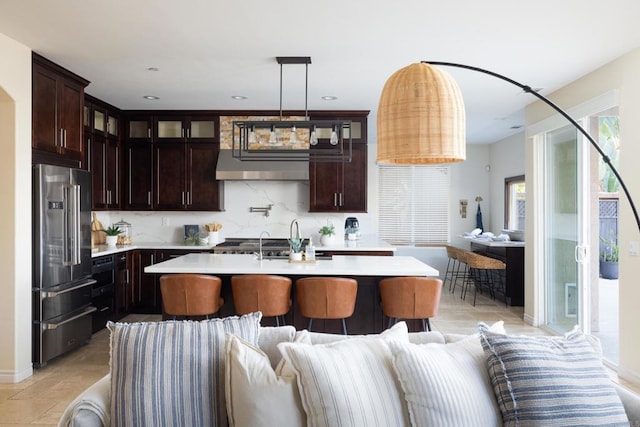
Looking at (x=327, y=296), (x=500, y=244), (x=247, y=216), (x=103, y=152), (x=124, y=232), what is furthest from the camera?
(x=500, y=244)

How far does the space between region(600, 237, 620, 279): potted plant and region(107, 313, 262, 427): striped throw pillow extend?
4.75 m

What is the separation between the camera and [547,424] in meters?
1.52

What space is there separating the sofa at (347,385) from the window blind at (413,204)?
7.04 m

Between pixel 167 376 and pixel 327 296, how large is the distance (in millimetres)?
1902

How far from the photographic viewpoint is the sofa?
1.55 metres

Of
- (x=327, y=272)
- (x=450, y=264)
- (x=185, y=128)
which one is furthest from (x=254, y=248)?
(x=450, y=264)

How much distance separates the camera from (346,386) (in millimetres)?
1556

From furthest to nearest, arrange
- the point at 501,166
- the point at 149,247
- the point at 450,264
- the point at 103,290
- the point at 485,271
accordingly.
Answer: the point at 450,264, the point at 501,166, the point at 485,271, the point at 149,247, the point at 103,290

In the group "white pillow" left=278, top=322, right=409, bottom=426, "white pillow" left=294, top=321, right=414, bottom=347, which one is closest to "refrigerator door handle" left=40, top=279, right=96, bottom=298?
"white pillow" left=294, top=321, right=414, bottom=347

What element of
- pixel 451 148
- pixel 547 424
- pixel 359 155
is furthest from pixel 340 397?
pixel 359 155

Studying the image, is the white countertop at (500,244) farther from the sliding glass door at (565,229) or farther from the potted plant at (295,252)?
the potted plant at (295,252)

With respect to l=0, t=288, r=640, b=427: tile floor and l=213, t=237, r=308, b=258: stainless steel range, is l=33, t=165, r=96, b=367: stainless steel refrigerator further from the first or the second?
l=213, t=237, r=308, b=258: stainless steel range

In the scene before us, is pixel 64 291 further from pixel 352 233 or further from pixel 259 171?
pixel 352 233

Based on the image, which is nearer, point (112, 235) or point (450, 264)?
point (112, 235)
